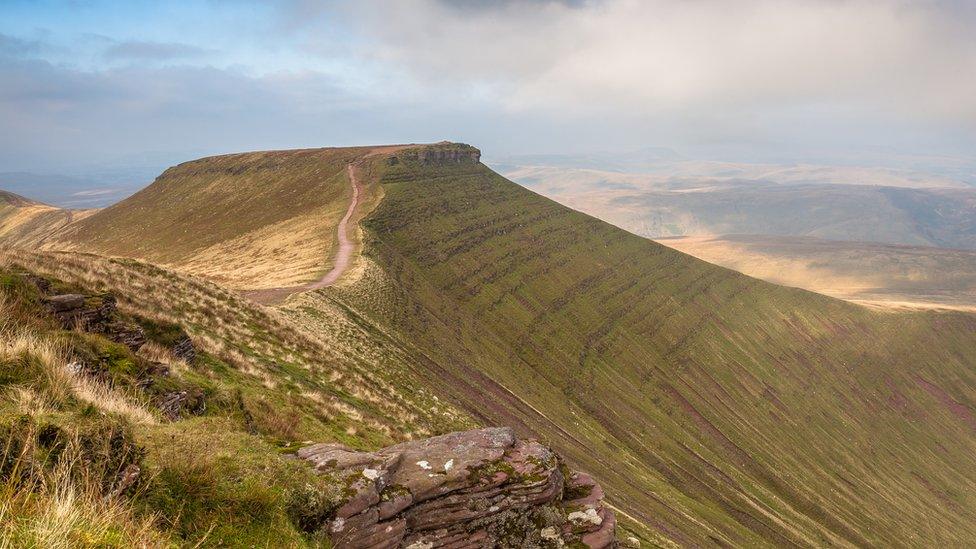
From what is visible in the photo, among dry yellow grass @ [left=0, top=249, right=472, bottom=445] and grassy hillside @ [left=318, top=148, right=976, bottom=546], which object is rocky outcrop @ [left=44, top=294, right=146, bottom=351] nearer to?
dry yellow grass @ [left=0, top=249, right=472, bottom=445]

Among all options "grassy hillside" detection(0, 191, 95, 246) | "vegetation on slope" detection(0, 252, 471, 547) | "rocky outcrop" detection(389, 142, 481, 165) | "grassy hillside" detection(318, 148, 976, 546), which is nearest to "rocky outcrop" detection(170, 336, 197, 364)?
"vegetation on slope" detection(0, 252, 471, 547)

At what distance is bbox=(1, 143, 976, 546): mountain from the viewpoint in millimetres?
49406

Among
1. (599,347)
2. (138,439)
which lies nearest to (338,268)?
(599,347)

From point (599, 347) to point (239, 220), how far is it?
90.1 metres

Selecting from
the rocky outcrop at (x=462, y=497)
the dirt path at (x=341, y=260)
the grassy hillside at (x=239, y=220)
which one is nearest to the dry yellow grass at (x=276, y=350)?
the rocky outcrop at (x=462, y=497)

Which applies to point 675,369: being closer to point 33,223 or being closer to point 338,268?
point 338,268

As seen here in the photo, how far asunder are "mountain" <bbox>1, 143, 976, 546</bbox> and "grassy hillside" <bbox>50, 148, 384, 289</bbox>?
0.85 metres

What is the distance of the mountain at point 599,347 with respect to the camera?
162 feet

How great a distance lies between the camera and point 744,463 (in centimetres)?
8162

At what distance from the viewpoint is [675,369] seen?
101m

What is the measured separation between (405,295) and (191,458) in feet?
201

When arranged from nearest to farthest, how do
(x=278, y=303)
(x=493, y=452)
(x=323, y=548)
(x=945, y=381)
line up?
(x=323, y=548)
(x=493, y=452)
(x=278, y=303)
(x=945, y=381)

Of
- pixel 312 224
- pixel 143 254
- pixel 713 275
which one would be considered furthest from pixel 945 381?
pixel 143 254

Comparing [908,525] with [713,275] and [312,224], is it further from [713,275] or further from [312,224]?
[312,224]
